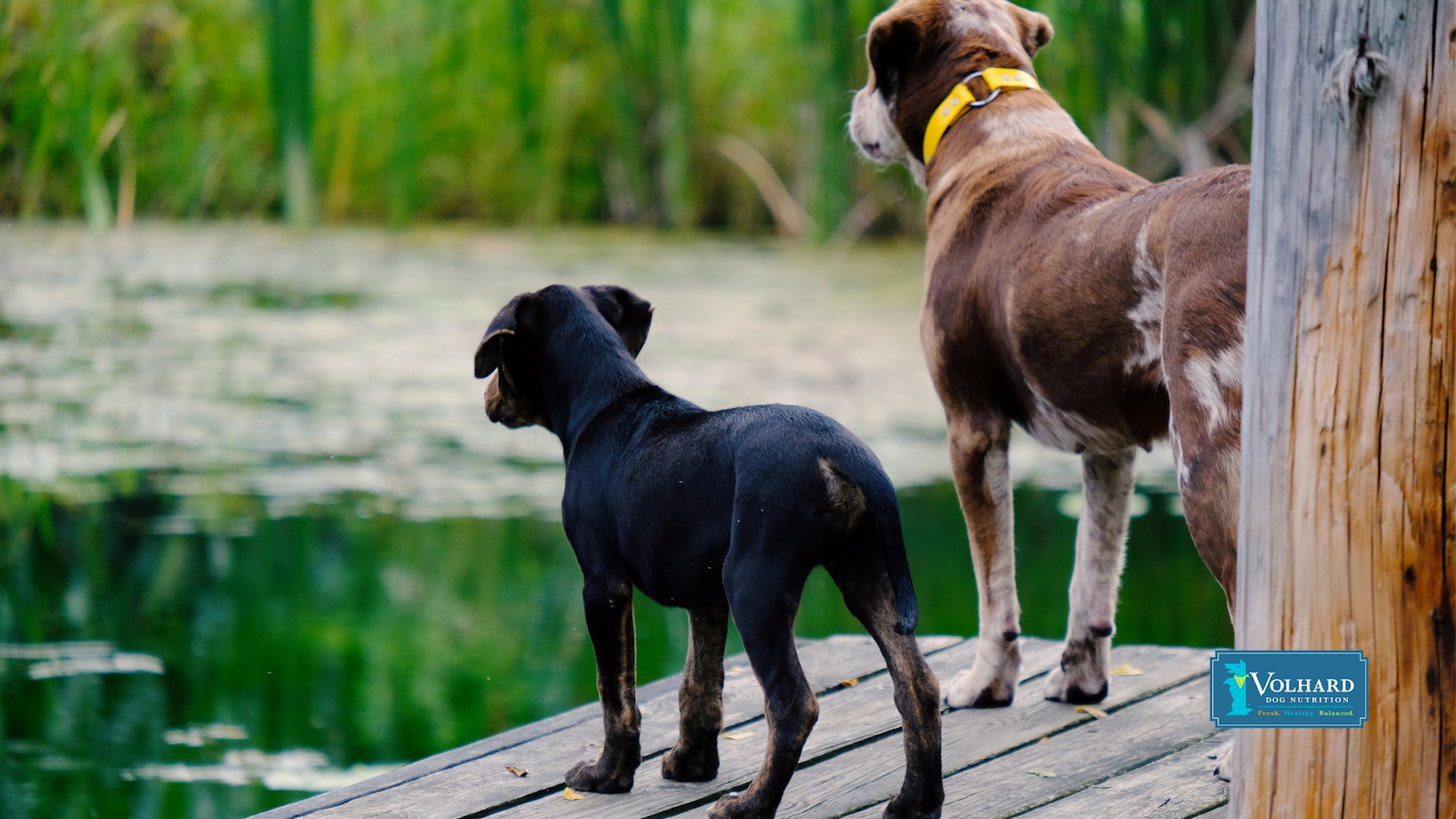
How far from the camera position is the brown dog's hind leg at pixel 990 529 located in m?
3.13

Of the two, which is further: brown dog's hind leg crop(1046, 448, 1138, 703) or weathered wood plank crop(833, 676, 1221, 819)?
brown dog's hind leg crop(1046, 448, 1138, 703)

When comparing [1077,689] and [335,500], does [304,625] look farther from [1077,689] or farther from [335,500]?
[1077,689]

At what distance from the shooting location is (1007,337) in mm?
2971

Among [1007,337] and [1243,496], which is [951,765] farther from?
[1243,496]

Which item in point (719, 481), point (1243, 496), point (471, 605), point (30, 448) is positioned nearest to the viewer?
point (1243, 496)

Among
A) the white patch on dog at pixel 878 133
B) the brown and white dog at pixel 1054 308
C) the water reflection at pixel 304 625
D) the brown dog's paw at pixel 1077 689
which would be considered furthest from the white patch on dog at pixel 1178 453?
the water reflection at pixel 304 625

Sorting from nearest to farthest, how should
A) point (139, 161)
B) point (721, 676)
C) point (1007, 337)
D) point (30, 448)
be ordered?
point (721, 676) → point (1007, 337) → point (30, 448) → point (139, 161)

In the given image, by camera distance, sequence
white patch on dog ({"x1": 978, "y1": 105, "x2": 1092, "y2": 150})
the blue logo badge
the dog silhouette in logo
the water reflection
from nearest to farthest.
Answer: the blue logo badge, the dog silhouette in logo, white patch on dog ({"x1": 978, "y1": 105, "x2": 1092, "y2": 150}), the water reflection

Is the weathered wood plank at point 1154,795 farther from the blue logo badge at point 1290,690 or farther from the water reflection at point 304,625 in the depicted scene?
the water reflection at point 304,625

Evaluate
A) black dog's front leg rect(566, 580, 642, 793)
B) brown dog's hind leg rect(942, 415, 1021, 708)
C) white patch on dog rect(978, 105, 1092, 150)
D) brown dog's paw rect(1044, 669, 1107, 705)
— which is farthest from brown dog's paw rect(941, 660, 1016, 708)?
white patch on dog rect(978, 105, 1092, 150)

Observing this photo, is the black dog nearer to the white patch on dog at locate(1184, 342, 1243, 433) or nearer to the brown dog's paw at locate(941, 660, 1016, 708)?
the white patch on dog at locate(1184, 342, 1243, 433)

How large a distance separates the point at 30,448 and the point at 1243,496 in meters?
5.71

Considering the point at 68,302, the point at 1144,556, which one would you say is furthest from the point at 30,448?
the point at 1144,556

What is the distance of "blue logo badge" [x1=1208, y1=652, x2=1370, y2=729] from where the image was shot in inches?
75.8
